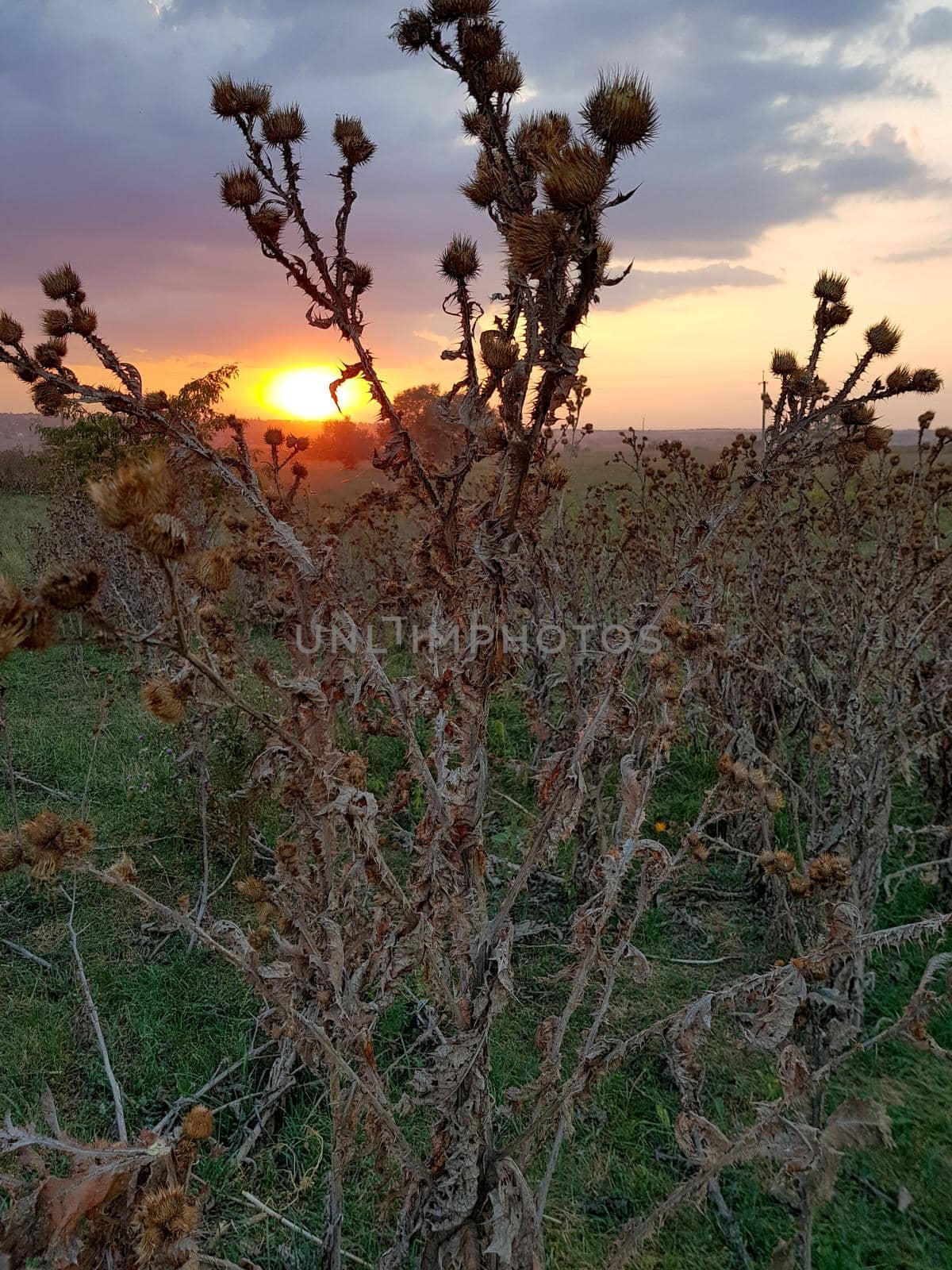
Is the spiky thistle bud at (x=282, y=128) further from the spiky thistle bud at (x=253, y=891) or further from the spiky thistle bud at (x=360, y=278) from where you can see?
the spiky thistle bud at (x=253, y=891)

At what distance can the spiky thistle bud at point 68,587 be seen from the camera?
3.16 feet

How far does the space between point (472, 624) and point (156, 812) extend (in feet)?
12.8

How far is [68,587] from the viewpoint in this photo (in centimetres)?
97

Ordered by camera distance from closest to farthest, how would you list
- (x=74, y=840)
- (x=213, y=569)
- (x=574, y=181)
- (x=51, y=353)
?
1. (x=574, y=181)
2. (x=213, y=569)
3. (x=74, y=840)
4. (x=51, y=353)

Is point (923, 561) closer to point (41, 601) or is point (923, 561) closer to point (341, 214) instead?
point (341, 214)

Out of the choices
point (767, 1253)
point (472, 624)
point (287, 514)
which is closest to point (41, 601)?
point (472, 624)

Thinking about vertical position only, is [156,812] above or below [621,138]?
below

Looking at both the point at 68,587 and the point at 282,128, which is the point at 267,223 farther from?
the point at 68,587

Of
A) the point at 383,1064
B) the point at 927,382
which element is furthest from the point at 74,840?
the point at 927,382

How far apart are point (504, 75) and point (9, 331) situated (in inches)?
58.2

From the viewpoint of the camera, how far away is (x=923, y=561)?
382 cm

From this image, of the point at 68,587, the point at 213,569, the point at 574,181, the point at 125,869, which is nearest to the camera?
the point at 68,587

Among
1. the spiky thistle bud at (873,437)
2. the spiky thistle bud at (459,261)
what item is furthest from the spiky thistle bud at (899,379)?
the spiky thistle bud at (459,261)

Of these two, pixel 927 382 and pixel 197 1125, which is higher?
pixel 927 382
